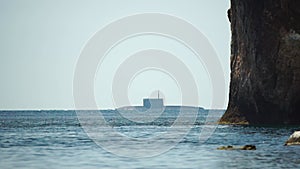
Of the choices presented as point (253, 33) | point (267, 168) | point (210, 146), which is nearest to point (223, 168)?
point (267, 168)

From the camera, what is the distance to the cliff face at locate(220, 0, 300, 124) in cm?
8306

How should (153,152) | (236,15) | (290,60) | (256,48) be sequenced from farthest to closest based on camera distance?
(236,15)
(256,48)
(290,60)
(153,152)

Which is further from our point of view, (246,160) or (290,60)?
(290,60)

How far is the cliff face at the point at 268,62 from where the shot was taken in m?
83.1

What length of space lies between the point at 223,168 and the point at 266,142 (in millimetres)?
20843

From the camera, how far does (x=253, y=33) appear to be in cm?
8950

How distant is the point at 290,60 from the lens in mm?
82625

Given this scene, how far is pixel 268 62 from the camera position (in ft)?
282

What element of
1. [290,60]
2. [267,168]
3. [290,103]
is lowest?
[267,168]

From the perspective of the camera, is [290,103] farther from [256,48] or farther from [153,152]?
[153,152]

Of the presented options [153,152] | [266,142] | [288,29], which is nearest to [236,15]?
[288,29]

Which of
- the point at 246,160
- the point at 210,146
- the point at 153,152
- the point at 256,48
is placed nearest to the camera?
the point at 246,160

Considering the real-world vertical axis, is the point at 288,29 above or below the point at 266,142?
above

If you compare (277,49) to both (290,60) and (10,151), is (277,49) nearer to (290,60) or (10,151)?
(290,60)
